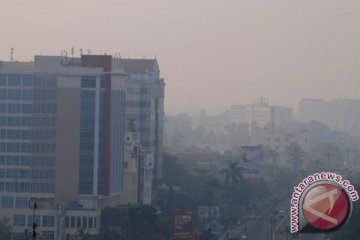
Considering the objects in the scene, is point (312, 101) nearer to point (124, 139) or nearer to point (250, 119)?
point (250, 119)

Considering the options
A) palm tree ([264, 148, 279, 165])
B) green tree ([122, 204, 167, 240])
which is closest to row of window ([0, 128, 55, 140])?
green tree ([122, 204, 167, 240])

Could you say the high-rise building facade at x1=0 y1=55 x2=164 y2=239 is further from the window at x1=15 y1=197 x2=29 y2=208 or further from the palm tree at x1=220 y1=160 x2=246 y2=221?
the palm tree at x1=220 y1=160 x2=246 y2=221

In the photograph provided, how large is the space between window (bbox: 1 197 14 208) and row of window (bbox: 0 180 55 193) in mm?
166

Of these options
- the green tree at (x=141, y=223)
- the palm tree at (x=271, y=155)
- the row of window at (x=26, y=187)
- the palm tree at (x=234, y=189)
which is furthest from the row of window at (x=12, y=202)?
the palm tree at (x=271, y=155)

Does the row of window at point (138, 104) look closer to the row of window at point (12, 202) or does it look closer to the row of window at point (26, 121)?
the row of window at point (26, 121)

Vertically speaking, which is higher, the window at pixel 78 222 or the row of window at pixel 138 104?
the row of window at pixel 138 104

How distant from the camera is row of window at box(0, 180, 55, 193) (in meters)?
24.0

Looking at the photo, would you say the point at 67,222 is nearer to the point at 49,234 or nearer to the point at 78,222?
the point at 78,222

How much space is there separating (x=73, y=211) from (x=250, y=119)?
65.3 m

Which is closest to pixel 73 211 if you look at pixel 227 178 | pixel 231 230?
pixel 231 230

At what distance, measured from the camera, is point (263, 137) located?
200ft

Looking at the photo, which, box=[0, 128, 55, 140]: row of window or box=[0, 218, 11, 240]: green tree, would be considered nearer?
box=[0, 218, 11, 240]: green tree

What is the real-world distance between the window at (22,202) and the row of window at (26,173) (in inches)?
16.5

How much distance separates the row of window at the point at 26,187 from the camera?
2400 cm
